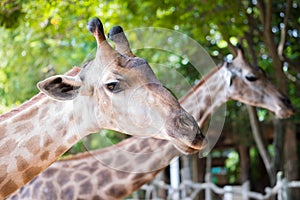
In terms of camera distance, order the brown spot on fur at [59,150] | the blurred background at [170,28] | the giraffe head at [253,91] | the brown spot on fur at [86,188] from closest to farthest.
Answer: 1. the brown spot on fur at [59,150]
2. the brown spot on fur at [86,188]
3. the giraffe head at [253,91]
4. the blurred background at [170,28]

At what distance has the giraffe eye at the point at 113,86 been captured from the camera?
335 centimetres

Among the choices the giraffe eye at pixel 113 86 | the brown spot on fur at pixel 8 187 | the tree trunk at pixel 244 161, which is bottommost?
the tree trunk at pixel 244 161

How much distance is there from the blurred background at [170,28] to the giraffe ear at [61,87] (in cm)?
236

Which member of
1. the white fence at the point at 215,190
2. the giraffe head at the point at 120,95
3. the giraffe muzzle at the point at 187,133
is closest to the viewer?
the giraffe muzzle at the point at 187,133

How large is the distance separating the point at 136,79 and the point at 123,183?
5.73 ft

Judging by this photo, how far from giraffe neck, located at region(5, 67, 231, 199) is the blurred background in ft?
2.43

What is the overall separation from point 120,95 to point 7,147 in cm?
68

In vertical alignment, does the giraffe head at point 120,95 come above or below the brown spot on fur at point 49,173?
above

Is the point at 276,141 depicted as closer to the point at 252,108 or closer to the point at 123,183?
the point at 252,108

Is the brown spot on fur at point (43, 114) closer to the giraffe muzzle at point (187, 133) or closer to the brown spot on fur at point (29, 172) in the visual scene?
the brown spot on fur at point (29, 172)

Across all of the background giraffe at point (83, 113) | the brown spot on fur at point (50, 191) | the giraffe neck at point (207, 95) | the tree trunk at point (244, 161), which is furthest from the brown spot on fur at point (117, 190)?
the tree trunk at point (244, 161)

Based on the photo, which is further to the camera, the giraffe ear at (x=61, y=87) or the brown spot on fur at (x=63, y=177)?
the brown spot on fur at (x=63, y=177)

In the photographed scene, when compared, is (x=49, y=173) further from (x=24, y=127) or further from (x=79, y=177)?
(x=24, y=127)

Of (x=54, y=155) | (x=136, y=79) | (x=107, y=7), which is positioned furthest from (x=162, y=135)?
(x=107, y=7)
